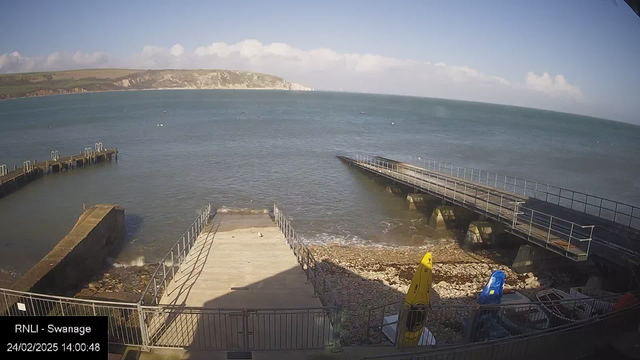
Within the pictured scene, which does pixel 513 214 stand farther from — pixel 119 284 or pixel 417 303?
A: pixel 119 284

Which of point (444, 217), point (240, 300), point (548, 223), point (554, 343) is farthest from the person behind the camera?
point (444, 217)

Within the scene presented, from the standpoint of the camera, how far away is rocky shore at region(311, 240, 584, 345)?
14.1 metres

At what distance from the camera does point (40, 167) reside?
3681 cm

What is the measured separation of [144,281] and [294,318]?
10737mm

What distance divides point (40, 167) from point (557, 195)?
42190mm

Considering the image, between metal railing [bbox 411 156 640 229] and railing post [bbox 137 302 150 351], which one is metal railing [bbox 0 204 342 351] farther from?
metal railing [bbox 411 156 640 229]

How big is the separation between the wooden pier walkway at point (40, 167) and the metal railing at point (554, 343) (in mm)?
34438

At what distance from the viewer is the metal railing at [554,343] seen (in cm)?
723

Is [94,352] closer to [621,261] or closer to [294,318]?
[294,318]

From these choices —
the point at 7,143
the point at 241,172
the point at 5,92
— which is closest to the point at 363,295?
the point at 241,172

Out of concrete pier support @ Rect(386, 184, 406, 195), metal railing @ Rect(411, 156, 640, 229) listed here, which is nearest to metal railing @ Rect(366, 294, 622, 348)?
metal railing @ Rect(411, 156, 640, 229)

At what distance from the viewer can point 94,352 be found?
16.4 ft

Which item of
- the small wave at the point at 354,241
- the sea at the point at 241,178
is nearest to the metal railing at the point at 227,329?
the sea at the point at 241,178

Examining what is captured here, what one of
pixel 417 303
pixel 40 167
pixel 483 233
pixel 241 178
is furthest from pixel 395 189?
pixel 40 167
